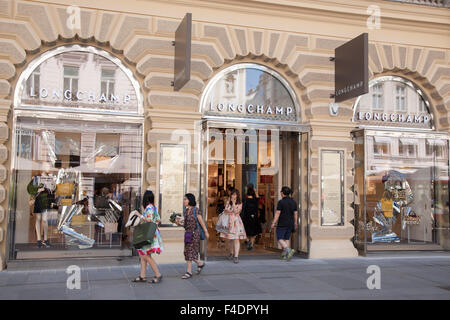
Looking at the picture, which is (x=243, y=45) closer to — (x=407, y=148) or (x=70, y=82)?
(x=70, y=82)

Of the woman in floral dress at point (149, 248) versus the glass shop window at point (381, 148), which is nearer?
the woman in floral dress at point (149, 248)

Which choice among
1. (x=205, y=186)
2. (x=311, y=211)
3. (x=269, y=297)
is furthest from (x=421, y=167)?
(x=269, y=297)

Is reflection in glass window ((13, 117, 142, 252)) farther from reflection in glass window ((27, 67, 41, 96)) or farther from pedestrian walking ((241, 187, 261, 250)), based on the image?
pedestrian walking ((241, 187, 261, 250))

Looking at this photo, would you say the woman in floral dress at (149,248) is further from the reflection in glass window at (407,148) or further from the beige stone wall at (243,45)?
the reflection in glass window at (407,148)

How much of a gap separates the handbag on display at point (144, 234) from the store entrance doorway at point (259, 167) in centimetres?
280

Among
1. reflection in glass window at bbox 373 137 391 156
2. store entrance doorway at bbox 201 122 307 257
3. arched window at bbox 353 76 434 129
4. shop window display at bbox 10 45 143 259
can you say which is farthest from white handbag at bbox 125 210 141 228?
reflection in glass window at bbox 373 137 391 156

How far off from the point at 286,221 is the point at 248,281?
268 cm

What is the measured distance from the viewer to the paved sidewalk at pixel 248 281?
7.45 m

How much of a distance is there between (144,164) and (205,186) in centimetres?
149

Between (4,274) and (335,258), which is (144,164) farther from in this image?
(335,258)

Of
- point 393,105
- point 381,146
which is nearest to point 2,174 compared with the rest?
point 381,146

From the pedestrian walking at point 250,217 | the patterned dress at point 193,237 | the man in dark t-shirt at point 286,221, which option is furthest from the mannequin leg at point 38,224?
the man in dark t-shirt at point 286,221

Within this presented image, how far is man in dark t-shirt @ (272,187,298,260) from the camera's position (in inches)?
432

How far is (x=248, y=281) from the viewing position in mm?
8594
